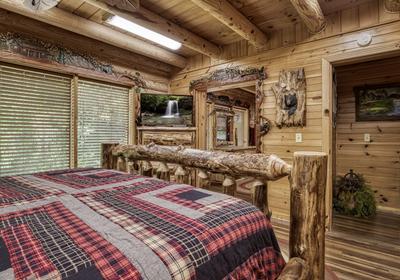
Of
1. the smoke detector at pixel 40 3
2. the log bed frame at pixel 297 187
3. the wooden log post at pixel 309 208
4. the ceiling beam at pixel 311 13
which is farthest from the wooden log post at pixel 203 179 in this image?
the ceiling beam at pixel 311 13

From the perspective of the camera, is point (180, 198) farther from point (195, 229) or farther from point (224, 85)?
point (224, 85)

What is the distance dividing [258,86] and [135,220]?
2935 mm

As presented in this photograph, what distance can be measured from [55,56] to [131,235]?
317cm

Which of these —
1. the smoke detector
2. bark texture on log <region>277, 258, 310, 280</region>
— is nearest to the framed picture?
bark texture on log <region>277, 258, 310, 280</region>

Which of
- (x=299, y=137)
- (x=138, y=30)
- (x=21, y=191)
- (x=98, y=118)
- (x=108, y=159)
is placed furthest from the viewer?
(x=98, y=118)

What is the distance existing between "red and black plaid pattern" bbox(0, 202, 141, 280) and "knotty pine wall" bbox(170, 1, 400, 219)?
2777mm

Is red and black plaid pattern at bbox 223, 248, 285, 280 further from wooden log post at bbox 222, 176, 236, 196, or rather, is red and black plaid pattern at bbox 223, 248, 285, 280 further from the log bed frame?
wooden log post at bbox 222, 176, 236, 196

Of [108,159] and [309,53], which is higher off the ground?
[309,53]

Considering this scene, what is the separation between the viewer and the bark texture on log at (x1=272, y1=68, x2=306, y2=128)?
2928 millimetres

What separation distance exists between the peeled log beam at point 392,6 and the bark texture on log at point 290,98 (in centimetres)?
96

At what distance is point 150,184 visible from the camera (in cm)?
134

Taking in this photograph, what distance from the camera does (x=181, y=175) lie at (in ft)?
5.32

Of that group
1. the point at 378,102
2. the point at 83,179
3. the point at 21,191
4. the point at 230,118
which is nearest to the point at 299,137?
the point at 378,102

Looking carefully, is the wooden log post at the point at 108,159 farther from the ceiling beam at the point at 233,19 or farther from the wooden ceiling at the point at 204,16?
the ceiling beam at the point at 233,19
